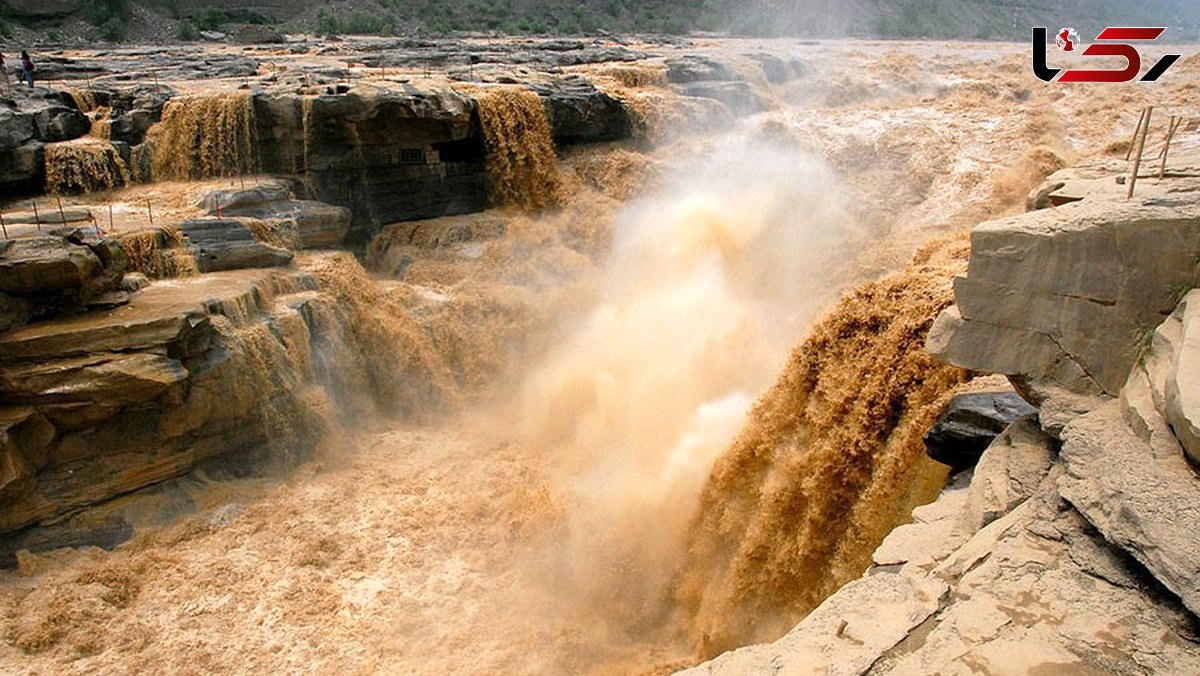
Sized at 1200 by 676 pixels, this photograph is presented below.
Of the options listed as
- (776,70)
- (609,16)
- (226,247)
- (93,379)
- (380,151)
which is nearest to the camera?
(93,379)

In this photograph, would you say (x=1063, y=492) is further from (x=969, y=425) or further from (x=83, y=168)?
(x=83, y=168)

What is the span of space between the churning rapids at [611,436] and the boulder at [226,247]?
Answer: 2.45ft

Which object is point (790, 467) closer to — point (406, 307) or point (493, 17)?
point (406, 307)

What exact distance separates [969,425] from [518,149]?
9.29 meters

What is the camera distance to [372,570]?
7.23 meters

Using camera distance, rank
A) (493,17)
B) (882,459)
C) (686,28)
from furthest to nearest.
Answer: (686,28) → (493,17) → (882,459)

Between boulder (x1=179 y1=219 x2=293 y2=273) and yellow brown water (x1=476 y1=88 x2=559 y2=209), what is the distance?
413 centimetres

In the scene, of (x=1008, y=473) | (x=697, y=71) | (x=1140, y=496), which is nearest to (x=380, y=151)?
(x=697, y=71)

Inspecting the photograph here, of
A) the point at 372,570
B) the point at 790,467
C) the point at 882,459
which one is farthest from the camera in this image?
the point at 372,570

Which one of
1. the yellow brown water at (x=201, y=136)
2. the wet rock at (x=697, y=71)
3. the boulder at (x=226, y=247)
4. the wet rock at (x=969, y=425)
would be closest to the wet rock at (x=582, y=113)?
the wet rock at (x=697, y=71)

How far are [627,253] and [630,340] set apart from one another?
2083mm

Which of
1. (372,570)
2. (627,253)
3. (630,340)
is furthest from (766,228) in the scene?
(372,570)

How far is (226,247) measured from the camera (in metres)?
9.19

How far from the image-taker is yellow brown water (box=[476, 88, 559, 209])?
12.4 m
